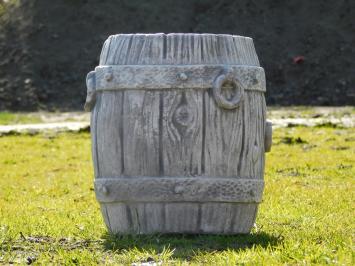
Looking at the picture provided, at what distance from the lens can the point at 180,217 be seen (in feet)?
19.9

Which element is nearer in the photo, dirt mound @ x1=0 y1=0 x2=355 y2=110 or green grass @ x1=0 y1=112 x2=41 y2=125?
green grass @ x1=0 y1=112 x2=41 y2=125

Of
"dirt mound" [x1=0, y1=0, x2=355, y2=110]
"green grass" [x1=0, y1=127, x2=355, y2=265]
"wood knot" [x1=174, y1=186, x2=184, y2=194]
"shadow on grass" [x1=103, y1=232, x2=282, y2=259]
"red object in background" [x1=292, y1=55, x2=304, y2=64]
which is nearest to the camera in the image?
"green grass" [x1=0, y1=127, x2=355, y2=265]

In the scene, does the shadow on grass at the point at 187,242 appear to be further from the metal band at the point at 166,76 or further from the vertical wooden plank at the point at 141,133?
the metal band at the point at 166,76

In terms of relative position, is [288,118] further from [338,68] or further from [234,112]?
[234,112]

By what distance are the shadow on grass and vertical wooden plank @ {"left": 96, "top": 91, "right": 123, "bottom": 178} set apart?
0.44m

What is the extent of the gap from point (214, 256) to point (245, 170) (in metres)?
1.03

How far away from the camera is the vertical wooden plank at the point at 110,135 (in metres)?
6.10

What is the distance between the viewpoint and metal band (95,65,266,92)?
6.00 metres

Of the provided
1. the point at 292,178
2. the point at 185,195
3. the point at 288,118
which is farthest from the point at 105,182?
the point at 288,118

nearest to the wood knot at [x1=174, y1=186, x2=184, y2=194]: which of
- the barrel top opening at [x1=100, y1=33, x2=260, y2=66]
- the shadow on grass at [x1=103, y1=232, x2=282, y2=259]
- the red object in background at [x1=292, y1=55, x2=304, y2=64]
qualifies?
the shadow on grass at [x1=103, y1=232, x2=282, y2=259]

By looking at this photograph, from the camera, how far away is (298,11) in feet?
96.4

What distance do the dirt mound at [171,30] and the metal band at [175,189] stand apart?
19774 millimetres

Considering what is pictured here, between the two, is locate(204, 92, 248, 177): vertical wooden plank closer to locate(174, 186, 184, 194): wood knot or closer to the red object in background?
locate(174, 186, 184, 194): wood knot

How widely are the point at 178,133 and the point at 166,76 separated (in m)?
0.36
